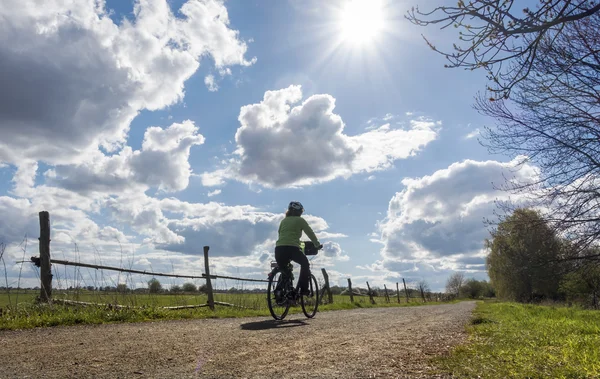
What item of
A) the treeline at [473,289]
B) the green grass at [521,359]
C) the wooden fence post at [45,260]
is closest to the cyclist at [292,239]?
the green grass at [521,359]

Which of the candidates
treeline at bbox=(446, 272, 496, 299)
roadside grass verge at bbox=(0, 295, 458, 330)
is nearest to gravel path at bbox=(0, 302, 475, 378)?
roadside grass verge at bbox=(0, 295, 458, 330)

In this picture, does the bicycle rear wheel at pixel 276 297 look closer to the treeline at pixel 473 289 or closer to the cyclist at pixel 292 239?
the cyclist at pixel 292 239

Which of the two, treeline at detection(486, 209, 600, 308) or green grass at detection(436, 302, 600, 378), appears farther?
treeline at detection(486, 209, 600, 308)

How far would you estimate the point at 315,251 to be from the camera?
339 inches

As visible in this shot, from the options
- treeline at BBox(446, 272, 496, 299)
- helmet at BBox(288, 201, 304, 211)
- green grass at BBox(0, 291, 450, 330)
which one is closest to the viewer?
green grass at BBox(0, 291, 450, 330)

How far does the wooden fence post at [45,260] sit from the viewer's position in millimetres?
8797

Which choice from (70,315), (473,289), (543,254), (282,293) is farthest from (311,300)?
(473,289)

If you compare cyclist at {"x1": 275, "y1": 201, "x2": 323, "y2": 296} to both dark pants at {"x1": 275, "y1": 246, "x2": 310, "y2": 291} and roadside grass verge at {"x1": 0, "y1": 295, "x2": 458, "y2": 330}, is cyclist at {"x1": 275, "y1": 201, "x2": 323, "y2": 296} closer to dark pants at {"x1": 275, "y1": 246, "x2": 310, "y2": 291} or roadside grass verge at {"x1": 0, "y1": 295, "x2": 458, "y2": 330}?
dark pants at {"x1": 275, "y1": 246, "x2": 310, "y2": 291}

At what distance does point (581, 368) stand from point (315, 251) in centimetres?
575

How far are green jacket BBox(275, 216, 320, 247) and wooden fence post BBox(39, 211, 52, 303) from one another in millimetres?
5190

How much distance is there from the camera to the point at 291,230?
793 centimetres

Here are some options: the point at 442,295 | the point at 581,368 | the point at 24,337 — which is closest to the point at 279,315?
the point at 24,337

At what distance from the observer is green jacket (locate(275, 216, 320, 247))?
7.89 metres

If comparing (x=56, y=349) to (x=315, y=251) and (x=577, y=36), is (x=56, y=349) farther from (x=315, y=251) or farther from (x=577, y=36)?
(x=577, y=36)
